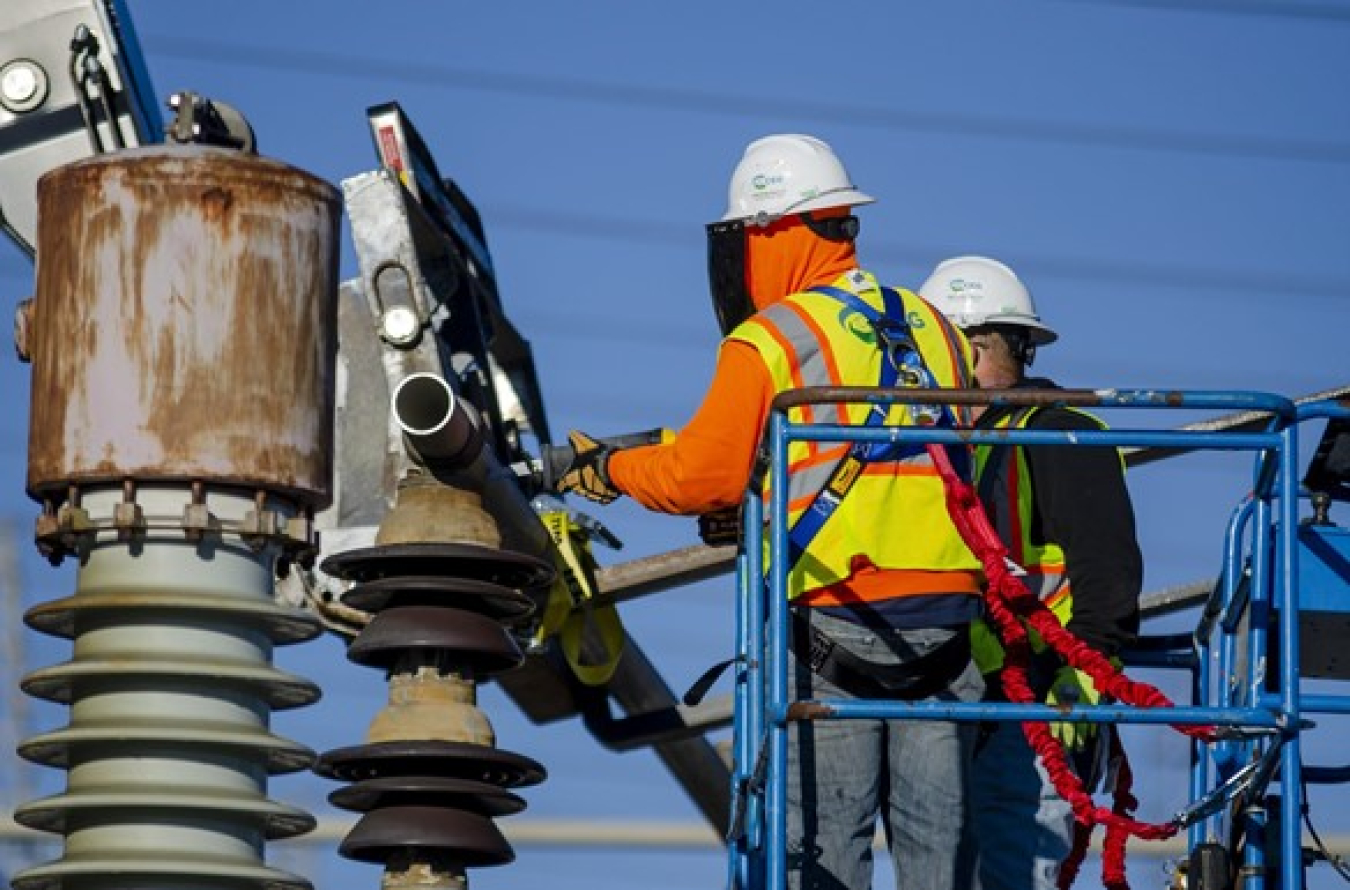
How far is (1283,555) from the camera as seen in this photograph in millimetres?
6391

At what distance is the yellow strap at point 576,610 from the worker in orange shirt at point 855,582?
9.77ft

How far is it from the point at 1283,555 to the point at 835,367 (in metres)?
1.24

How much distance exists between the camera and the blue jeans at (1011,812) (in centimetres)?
777

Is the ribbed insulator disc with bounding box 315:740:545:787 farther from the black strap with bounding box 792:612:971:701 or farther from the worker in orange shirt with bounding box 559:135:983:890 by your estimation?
the black strap with bounding box 792:612:971:701

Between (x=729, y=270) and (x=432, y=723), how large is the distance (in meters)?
1.45

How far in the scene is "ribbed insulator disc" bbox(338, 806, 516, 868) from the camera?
773cm

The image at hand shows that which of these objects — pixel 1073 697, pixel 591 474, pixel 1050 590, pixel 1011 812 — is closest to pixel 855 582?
pixel 591 474

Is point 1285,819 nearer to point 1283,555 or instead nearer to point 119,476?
point 1283,555

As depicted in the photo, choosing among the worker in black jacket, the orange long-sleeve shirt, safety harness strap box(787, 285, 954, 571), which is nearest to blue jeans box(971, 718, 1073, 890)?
the worker in black jacket

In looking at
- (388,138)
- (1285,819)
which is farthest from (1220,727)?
(388,138)

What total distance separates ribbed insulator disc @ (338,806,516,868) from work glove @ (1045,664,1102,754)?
62.5 inches

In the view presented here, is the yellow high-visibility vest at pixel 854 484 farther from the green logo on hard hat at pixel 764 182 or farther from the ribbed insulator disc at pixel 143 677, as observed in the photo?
the ribbed insulator disc at pixel 143 677

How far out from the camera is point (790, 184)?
7707mm

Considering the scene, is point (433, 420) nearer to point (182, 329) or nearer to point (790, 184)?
point (790, 184)
